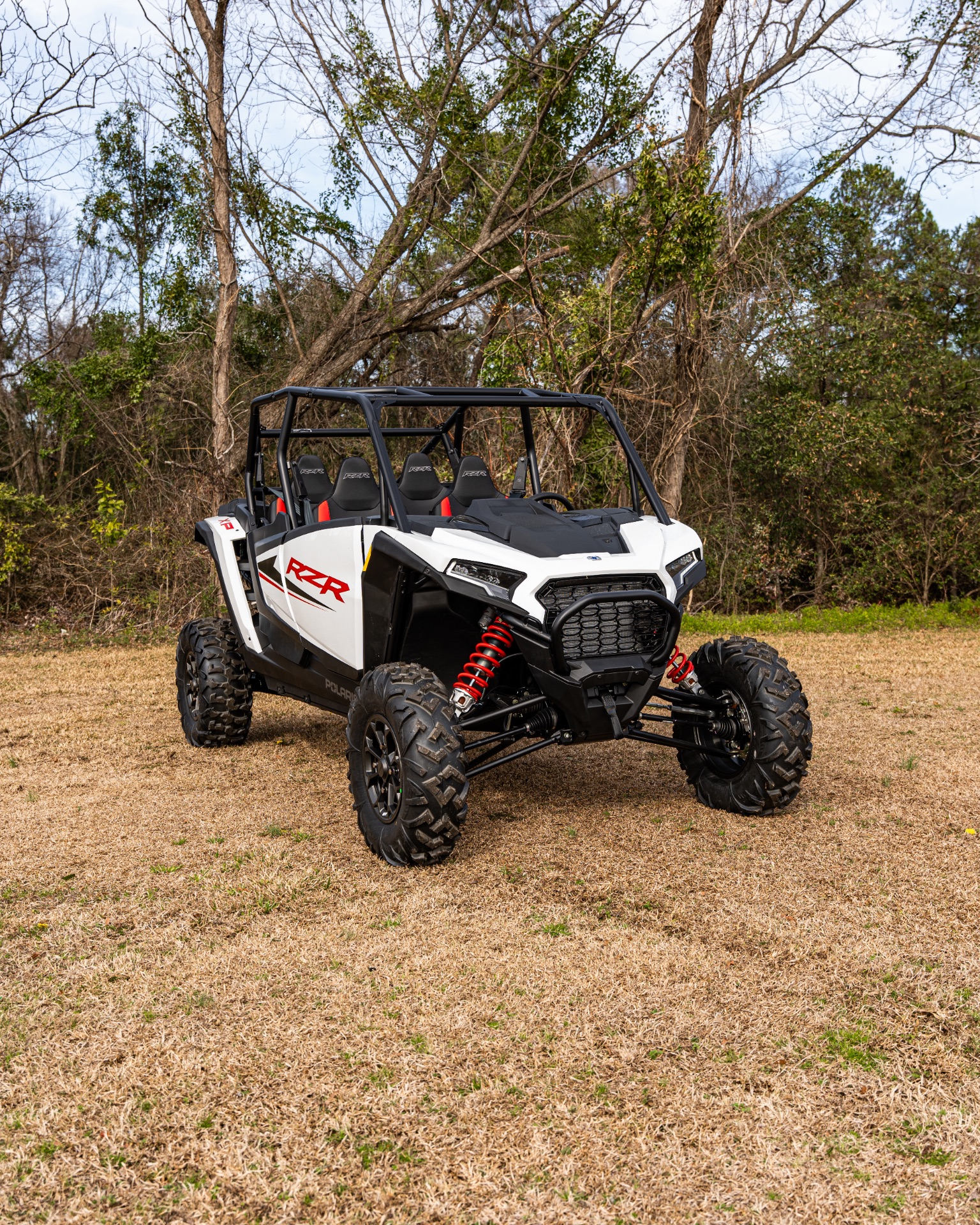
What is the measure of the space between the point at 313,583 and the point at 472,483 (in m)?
0.96

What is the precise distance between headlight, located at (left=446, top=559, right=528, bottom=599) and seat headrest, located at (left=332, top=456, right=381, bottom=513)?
159 centimetres

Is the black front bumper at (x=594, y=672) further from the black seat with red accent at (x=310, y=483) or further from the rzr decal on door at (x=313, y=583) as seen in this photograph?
the black seat with red accent at (x=310, y=483)

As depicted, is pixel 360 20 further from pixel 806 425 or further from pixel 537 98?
pixel 806 425

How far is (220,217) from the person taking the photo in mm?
13180

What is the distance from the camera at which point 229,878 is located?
14.7 feet

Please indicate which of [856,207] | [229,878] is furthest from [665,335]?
[229,878]

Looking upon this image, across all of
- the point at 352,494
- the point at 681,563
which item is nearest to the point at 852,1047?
the point at 681,563

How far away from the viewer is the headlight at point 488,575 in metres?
4.56

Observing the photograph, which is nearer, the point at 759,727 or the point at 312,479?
the point at 759,727

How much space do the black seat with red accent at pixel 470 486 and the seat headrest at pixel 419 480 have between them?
4.5 inches

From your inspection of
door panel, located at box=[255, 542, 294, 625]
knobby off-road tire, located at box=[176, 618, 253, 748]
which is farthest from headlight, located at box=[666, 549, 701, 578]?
knobby off-road tire, located at box=[176, 618, 253, 748]

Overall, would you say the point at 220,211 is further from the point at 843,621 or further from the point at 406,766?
the point at 406,766

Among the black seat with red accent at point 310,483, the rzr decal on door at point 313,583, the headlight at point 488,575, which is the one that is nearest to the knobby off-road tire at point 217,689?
the black seat with red accent at point 310,483

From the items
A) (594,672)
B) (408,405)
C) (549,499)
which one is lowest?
(594,672)
